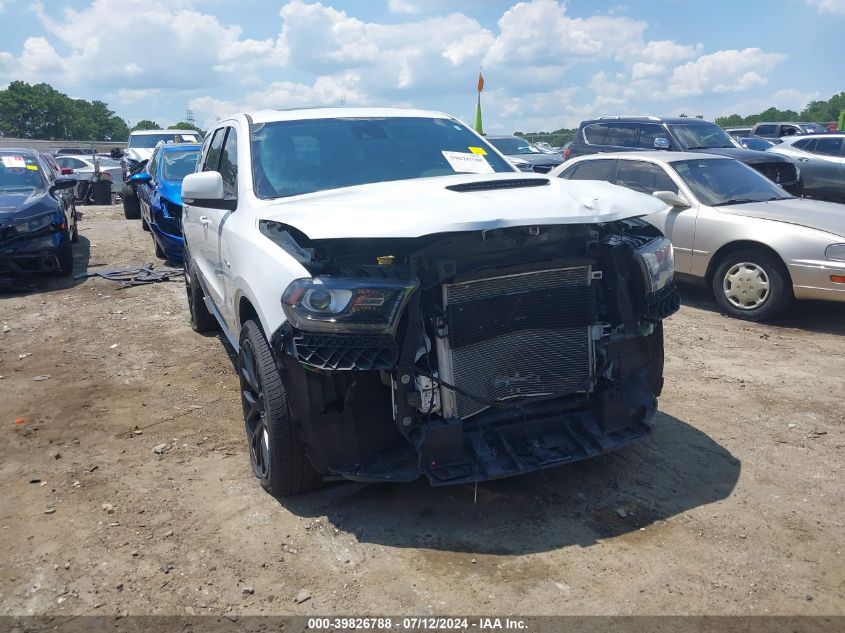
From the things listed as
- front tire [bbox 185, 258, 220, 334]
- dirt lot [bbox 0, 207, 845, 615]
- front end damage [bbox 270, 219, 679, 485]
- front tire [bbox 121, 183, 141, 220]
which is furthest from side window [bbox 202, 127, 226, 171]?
front tire [bbox 121, 183, 141, 220]

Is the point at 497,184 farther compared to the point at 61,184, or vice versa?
the point at 61,184

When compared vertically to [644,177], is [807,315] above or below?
below

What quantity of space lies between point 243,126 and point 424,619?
3270 mm

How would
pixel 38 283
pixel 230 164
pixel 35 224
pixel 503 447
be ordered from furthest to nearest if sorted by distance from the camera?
pixel 38 283 → pixel 35 224 → pixel 230 164 → pixel 503 447

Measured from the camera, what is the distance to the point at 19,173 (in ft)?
32.6

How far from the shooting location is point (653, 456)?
158 inches

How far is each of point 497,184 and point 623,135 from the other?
10012 mm

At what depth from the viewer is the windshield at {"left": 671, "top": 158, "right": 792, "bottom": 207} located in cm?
760

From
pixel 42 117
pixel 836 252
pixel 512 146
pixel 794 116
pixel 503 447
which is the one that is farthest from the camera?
pixel 42 117

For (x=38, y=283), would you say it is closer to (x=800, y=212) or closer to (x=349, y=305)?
(x=349, y=305)

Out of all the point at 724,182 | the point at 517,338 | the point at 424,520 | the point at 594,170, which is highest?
the point at 594,170

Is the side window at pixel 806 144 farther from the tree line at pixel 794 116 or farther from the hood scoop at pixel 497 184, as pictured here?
the tree line at pixel 794 116

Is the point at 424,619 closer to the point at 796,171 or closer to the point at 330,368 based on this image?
the point at 330,368

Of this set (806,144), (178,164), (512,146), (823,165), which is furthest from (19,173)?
(806,144)
